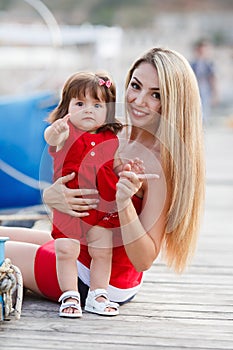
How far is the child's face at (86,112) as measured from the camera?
2.78 m

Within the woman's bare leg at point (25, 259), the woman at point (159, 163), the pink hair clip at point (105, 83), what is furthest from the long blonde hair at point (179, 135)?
the woman's bare leg at point (25, 259)

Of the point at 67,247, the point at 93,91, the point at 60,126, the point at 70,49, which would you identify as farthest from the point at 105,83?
the point at 70,49

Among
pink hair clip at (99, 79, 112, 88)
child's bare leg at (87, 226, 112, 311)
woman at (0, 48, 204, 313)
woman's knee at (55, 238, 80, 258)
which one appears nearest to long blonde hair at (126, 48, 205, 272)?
woman at (0, 48, 204, 313)

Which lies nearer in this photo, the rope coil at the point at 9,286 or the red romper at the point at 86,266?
the rope coil at the point at 9,286

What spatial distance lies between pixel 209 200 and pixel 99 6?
35690 millimetres

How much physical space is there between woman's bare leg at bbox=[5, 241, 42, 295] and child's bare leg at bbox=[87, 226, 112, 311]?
0.27 meters

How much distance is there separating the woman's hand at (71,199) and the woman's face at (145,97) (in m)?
0.29

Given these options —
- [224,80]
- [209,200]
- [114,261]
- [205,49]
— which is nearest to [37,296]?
[114,261]

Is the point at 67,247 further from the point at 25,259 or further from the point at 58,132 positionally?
the point at 58,132

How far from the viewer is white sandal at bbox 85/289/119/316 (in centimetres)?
280

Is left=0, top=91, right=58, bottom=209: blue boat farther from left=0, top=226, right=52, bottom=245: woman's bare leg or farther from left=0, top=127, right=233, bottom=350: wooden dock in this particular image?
left=0, top=226, right=52, bottom=245: woman's bare leg

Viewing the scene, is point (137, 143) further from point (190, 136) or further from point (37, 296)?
point (37, 296)

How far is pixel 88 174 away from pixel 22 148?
2.15 meters

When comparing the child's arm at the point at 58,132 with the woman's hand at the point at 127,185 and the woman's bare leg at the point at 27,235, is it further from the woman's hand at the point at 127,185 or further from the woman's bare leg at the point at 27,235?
the woman's bare leg at the point at 27,235
